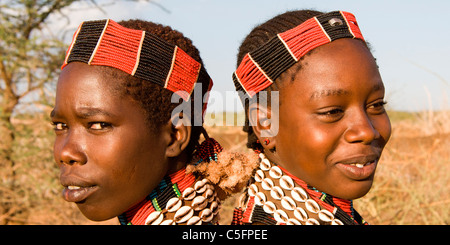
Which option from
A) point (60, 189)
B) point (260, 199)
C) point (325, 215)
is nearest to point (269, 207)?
point (260, 199)

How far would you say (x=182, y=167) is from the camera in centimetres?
245

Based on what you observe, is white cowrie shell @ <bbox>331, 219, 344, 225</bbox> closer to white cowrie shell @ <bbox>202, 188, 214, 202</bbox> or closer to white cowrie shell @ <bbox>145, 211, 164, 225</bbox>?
white cowrie shell @ <bbox>202, 188, 214, 202</bbox>

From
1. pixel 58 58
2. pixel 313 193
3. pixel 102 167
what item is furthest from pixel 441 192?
pixel 58 58

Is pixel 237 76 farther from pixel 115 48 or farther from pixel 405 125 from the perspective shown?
pixel 405 125

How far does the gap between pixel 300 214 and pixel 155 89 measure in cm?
104

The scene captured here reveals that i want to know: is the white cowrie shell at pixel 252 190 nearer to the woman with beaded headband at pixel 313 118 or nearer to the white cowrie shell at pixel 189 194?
the woman with beaded headband at pixel 313 118

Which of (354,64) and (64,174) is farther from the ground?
(354,64)

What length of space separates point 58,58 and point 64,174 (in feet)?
11.9

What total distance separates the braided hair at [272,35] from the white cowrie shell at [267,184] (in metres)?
0.28

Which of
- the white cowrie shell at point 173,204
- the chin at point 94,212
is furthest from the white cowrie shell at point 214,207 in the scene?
the chin at point 94,212

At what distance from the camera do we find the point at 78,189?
7.21 ft

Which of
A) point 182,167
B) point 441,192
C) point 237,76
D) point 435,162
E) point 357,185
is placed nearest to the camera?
point 357,185

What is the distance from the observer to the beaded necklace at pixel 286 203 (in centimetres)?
235

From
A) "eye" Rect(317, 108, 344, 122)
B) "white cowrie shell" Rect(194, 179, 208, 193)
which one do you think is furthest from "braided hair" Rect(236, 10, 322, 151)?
"white cowrie shell" Rect(194, 179, 208, 193)
